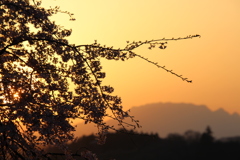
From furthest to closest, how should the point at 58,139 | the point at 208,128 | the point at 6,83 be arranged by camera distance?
1. the point at 208,128
2. the point at 58,139
3. the point at 6,83

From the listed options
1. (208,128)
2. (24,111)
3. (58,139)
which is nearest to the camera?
(24,111)

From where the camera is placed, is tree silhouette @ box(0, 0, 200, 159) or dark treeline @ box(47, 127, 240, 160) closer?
tree silhouette @ box(0, 0, 200, 159)

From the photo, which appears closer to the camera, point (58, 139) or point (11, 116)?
point (11, 116)

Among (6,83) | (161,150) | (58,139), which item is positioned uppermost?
(161,150)

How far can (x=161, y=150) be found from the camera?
60969 millimetres

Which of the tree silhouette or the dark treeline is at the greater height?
the dark treeline

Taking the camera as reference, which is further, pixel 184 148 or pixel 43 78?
pixel 184 148

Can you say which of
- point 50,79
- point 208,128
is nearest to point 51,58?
point 50,79

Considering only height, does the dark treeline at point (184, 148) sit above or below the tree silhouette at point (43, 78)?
above

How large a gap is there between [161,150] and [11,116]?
50663 mm

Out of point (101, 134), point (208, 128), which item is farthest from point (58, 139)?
point (208, 128)

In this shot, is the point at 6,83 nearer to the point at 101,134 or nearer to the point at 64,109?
the point at 64,109

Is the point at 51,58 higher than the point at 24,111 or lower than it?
higher

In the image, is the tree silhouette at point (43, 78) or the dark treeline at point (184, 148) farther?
the dark treeline at point (184, 148)
